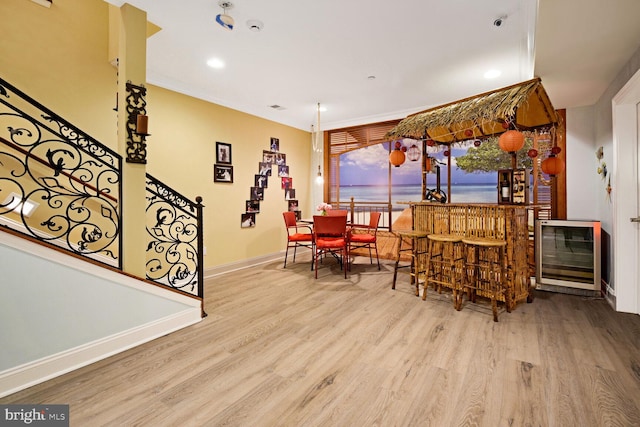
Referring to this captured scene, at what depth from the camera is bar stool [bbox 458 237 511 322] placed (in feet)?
10.4

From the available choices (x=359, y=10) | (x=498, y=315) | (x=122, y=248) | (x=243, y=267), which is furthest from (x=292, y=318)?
(x=359, y=10)

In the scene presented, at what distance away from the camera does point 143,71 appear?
9.09 ft

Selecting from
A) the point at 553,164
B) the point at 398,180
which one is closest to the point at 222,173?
the point at 398,180

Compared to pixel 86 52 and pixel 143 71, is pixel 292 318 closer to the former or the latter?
pixel 143 71

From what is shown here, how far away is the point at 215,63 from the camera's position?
382 centimetres

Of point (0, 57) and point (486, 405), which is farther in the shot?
point (0, 57)

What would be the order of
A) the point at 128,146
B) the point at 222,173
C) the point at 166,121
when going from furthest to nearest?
the point at 222,173, the point at 166,121, the point at 128,146

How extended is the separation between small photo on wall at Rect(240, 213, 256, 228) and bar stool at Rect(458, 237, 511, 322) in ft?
11.9

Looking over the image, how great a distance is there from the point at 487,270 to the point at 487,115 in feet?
5.57

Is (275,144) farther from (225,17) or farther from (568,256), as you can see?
(568,256)

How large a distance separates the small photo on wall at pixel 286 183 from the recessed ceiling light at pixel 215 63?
→ 9.00ft

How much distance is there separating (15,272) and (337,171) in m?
5.60

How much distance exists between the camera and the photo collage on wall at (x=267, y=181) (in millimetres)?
5590

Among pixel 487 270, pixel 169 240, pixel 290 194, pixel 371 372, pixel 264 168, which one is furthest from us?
pixel 290 194
